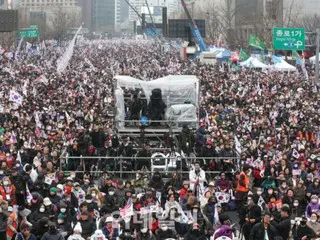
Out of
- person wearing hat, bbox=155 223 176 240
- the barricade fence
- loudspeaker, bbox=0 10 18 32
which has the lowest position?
the barricade fence

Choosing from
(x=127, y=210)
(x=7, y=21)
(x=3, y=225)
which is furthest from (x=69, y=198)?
(x=7, y=21)

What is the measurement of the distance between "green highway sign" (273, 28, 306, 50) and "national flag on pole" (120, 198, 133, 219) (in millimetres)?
32215

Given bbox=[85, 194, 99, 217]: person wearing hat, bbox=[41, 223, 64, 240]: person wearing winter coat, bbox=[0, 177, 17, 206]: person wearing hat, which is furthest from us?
bbox=[0, 177, 17, 206]: person wearing hat

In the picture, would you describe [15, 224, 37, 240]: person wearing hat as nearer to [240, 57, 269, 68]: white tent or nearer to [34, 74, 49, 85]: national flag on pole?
[34, 74, 49, 85]: national flag on pole

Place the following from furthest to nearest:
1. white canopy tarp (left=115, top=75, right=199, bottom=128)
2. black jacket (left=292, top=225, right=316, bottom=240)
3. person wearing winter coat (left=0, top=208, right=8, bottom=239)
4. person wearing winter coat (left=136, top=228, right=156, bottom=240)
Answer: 1. white canopy tarp (left=115, top=75, right=199, bottom=128)
2. person wearing winter coat (left=0, top=208, right=8, bottom=239)
3. black jacket (left=292, top=225, right=316, bottom=240)
4. person wearing winter coat (left=136, top=228, right=156, bottom=240)

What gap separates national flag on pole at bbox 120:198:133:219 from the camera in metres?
14.4

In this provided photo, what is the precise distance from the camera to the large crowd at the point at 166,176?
14125 millimetres

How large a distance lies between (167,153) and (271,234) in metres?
9.20

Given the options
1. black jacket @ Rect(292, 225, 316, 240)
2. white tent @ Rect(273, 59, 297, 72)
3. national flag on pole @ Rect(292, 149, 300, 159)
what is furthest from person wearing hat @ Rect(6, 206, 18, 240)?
white tent @ Rect(273, 59, 297, 72)

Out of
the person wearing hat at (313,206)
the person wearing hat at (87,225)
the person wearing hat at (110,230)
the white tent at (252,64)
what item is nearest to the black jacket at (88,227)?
the person wearing hat at (87,225)

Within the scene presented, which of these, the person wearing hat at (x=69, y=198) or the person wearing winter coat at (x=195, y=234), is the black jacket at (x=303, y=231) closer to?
the person wearing winter coat at (x=195, y=234)

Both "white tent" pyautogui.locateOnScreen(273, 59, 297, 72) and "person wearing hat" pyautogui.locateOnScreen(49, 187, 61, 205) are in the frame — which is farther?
"white tent" pyautogui.locateOnScreen(273, 59, 297, 72)

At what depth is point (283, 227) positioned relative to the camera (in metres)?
14.1

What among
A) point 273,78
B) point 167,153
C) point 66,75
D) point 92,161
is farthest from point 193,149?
point 66,75
